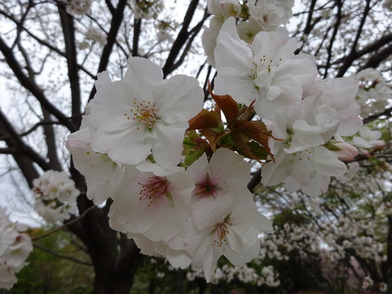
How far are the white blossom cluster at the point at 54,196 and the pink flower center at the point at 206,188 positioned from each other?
219 centimetres

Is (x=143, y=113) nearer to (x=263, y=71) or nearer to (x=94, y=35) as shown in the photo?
(x=263, y=71)

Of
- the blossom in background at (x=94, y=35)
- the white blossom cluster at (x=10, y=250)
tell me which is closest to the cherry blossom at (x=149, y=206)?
the white blossom cluster at (x=10, y=250)

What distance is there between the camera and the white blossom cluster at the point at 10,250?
5.52ft

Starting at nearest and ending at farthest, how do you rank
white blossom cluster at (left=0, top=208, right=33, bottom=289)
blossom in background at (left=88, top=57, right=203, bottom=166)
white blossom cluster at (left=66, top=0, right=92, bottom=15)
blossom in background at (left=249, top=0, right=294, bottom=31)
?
blossom in background at (left=88, top=57, right=203, bottom=166), blossom in background at (left=249, top=0, right=294, bottom=31), white blossom cluster at (left=0, top=208, right=33, bottom=289), white blossom cluster at (left=66, top=0, right=92, bottom=15)

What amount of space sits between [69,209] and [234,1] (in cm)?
220

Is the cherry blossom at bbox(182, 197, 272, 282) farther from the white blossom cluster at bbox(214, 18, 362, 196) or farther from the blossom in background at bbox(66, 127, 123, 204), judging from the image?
the blossom in background at bbox(66, 127, 123, 204)

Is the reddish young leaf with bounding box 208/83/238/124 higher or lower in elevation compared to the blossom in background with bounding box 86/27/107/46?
lower

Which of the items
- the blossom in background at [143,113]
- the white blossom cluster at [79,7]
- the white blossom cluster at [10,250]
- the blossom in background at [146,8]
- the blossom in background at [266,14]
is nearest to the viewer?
the blossom in background at [143,113]

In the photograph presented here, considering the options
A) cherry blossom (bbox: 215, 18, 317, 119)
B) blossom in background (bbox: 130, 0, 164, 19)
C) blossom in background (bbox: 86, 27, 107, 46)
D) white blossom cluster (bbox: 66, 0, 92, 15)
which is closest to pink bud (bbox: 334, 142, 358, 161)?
cherry blossom (bbox: 215, 18, 317, 119)

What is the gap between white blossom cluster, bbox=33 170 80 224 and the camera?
2.48 m

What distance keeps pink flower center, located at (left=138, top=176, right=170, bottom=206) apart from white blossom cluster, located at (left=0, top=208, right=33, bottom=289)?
1.44 meters

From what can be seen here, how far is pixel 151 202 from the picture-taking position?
2.02ft

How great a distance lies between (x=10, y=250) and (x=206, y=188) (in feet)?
5.23

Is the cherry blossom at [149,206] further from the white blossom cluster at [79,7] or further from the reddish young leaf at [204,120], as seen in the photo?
the white blossom cluster at [79,7]
